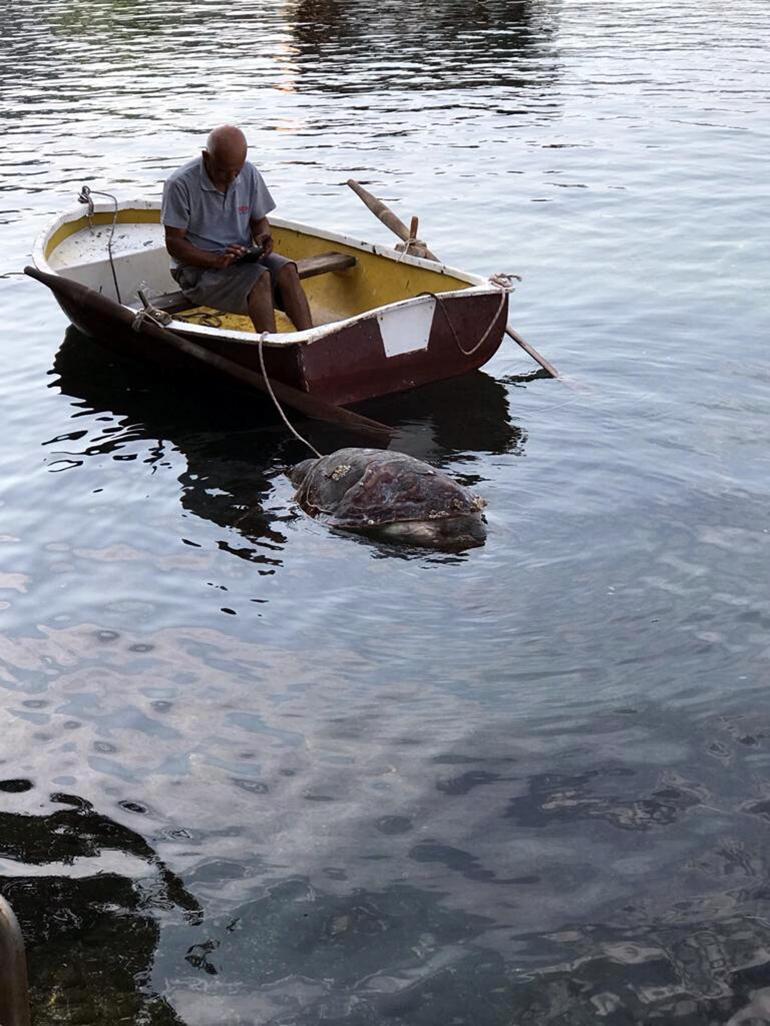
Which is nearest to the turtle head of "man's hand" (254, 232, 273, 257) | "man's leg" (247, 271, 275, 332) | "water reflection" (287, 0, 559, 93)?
"man's leg" (247, 271, 275, 332)

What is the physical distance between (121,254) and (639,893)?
9.03 m

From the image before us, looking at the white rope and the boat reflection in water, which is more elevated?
the white rope

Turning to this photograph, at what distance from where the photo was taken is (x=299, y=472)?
29.1ft

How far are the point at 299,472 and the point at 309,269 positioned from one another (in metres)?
2.77

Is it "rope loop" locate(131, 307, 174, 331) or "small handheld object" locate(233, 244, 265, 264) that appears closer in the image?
"rope loop" locate(131, 307, 174, 331)

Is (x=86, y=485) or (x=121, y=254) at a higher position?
(x=121, y=254)

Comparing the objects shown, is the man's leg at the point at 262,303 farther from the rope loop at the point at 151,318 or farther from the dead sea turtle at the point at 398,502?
the dead sea turtle at the point at 398,502

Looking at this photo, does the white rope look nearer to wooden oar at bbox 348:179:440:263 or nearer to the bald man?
the bald man

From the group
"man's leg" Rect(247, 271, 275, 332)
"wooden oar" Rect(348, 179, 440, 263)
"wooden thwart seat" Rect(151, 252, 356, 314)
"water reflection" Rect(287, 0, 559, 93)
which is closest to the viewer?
"man's leg" Rect(247, 271, 275, 332)

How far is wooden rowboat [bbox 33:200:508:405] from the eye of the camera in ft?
31.6

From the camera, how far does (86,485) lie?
353 inches

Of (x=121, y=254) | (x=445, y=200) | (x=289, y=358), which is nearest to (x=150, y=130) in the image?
(x=445, y=200)

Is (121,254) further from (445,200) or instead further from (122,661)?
(122,661)

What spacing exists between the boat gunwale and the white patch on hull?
4 centimetres
